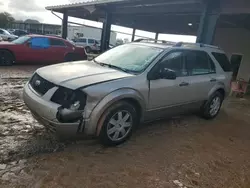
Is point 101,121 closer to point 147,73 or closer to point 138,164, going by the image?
point 138,164

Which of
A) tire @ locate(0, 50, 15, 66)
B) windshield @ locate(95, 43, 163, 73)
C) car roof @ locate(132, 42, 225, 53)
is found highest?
car roof @ locate(132, 42, 225, 53)

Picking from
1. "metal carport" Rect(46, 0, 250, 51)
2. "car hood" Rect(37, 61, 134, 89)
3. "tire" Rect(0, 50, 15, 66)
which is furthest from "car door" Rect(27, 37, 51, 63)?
"car hood" Rect(37, 61, 134, 89)

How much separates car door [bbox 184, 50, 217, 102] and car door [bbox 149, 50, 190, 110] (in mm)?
154

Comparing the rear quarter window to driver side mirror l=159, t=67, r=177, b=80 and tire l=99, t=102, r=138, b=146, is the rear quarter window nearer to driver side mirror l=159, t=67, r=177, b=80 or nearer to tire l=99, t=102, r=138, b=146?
driver side mirror l=159, t=67, r=177, b=80

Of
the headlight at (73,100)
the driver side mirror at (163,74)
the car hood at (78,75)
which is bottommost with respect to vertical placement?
the headlight at (73,100)

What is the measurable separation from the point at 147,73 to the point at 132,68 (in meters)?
0.28

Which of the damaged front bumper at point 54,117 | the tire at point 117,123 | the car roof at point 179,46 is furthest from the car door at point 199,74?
the damaged front bumper at point 54,117

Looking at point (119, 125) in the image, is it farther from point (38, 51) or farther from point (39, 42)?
point (39, 42)

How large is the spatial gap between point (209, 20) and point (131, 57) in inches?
210

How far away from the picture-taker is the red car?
1030cm

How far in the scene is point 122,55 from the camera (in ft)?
15.3

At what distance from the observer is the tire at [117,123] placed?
3568 mm

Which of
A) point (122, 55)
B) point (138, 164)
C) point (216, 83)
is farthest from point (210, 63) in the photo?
point (138, 164)

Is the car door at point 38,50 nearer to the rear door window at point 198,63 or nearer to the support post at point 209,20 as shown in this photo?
the support post at point 209,20
